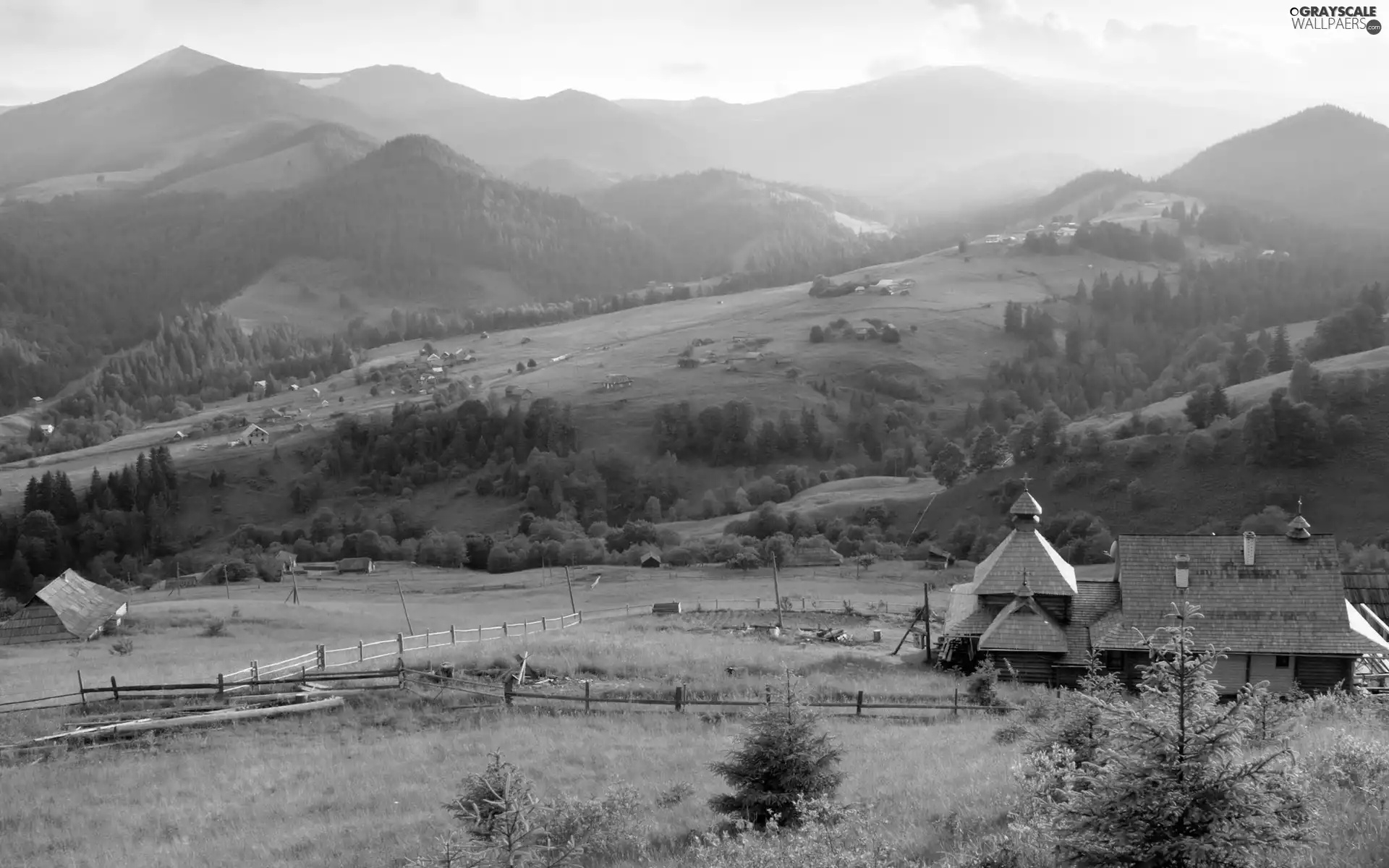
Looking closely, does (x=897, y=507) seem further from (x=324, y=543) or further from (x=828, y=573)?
(x=324, y=543)

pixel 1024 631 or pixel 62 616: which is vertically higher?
pixel 62 616

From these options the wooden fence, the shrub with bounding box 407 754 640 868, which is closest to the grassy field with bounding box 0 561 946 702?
the wooden fence

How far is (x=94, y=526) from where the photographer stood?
16150cm

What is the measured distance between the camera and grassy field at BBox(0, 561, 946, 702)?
148ft

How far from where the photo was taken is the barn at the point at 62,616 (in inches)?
2345

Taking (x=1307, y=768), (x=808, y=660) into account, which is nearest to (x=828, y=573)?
(x=808, y=660)

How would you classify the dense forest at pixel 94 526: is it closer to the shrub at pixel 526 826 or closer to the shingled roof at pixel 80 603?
the shingled roof at pixel 80 603

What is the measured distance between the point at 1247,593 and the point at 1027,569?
8.66 m

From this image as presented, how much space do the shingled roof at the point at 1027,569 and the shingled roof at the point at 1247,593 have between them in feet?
8.26

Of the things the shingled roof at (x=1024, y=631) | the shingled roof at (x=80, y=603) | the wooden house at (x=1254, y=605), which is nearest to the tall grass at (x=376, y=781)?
the shingled roof at (x=1024, y=631)

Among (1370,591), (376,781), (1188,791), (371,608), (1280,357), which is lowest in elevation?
(371,608)

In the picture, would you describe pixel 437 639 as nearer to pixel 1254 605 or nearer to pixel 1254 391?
pixel 1254 605

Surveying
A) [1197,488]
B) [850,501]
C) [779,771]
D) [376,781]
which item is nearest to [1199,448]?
[1197,488]

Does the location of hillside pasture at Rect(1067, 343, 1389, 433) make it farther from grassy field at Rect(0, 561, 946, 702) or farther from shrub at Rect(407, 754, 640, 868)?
shrub at Rect(407, 754, 640, 868)
